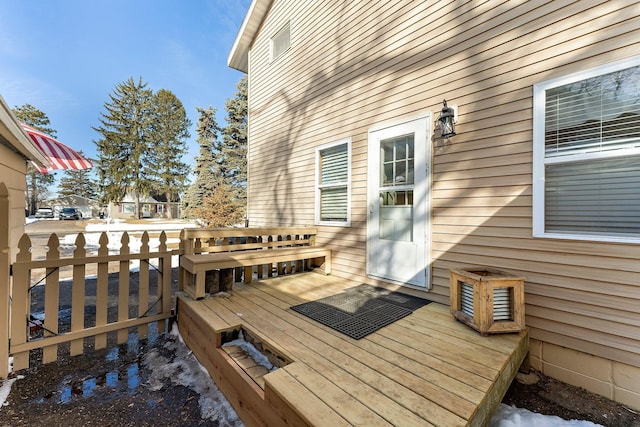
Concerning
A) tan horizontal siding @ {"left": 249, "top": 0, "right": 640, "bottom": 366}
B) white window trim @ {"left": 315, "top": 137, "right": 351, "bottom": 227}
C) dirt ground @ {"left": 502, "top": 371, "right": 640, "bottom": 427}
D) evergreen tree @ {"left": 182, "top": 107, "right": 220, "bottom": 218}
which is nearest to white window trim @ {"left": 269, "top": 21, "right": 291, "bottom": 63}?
tan horizontal siding @ {"left": 249, "top": 0, "right": 640, "bottom": 366}

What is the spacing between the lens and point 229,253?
3.25 meters

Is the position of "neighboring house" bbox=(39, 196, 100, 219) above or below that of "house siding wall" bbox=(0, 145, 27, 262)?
above

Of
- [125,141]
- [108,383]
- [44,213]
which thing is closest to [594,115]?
[108,383]

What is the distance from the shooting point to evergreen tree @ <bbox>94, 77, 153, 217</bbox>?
2498 centimetres

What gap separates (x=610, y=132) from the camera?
1984mm

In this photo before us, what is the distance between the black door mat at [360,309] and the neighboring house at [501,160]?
289 mm

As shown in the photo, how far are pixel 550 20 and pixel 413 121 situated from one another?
4.53ft

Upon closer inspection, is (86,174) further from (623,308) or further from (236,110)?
(623,308)

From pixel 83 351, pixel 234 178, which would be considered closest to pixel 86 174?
pixel 234 178

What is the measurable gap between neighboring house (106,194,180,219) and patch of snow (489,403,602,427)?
→ 117 ft

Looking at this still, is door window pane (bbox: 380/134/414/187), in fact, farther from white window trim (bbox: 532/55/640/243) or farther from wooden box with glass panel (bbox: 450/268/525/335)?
wooden box with glass panel (bbox: 450/268/525/335)

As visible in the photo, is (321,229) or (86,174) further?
(86,174)

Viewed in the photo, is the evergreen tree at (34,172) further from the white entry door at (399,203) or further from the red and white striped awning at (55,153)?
the white entry door at (399,203)

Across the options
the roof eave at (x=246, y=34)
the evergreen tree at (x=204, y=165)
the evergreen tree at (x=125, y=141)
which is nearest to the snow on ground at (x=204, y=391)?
the roof eave at (x=246, y=34)
